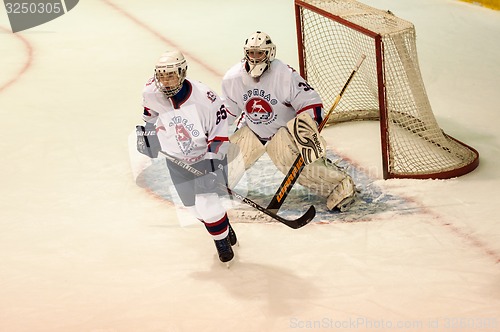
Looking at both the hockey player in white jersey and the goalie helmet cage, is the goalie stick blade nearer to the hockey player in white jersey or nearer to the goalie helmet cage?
the hockey player in white jersey

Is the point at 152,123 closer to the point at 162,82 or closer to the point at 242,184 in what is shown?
the point at 162,82

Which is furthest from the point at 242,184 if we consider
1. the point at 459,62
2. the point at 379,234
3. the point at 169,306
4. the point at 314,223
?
the point at 459,62

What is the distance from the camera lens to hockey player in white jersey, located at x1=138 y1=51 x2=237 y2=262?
135 inches

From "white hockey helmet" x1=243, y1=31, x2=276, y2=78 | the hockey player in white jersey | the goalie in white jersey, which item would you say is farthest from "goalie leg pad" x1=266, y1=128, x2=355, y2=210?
the hockey player in white jersey

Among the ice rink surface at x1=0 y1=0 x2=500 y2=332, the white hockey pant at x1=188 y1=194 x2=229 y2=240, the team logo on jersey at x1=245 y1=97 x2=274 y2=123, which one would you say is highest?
the team logo on jersey at x1=245 y1=97 x2=274 y2=123

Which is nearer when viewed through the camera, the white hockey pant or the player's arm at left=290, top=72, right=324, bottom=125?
the white hockey pant

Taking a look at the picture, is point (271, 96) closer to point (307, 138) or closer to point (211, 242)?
point (307, 138)

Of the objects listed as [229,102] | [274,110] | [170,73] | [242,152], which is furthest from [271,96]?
[170,73]

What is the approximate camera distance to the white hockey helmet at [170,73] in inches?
133

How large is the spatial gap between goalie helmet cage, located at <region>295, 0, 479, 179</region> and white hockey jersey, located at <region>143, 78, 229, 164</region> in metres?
1.04

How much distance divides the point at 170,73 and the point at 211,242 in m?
0.83

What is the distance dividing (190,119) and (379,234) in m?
0.99

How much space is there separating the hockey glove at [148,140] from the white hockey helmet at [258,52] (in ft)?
1.80

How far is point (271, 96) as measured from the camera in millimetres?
3936
